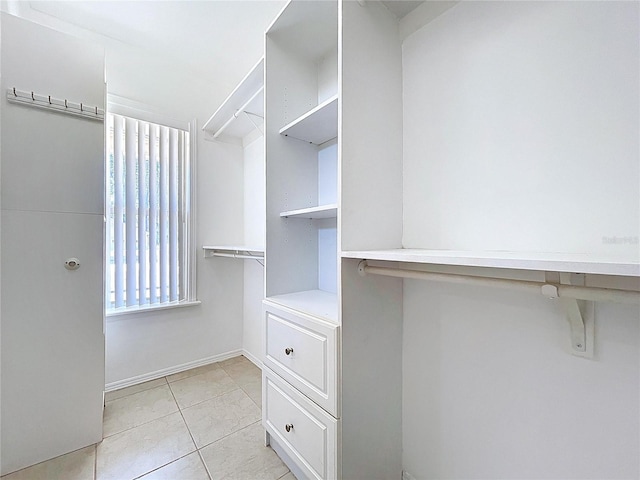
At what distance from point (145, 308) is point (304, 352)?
1750mm

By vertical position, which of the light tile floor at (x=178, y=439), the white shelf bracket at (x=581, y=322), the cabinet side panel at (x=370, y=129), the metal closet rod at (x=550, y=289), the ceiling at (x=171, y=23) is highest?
the ceiling at (x=171, y=23)

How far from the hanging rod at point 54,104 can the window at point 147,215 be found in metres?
0.60

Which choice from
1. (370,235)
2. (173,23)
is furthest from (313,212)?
(173,23)

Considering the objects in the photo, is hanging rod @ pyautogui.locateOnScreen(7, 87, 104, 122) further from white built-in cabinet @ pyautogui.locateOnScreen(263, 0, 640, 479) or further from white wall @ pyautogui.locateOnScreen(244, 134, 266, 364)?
white wall @ pyautogui.locateOnScreen(244, 134, 266, 364)

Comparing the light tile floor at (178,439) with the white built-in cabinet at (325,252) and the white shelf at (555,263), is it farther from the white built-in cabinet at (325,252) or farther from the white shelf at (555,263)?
the white shelf at (555,263)

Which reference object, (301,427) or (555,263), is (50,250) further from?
(555,263)

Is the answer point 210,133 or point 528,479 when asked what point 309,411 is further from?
point 210,133

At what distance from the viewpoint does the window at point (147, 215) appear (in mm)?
2068

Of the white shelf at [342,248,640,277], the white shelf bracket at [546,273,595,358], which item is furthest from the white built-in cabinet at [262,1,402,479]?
the white shelf bracket at [546,273,595,358]

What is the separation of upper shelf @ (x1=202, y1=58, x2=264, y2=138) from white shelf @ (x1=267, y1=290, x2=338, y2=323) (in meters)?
1.41

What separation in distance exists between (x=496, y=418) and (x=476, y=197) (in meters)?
0.81

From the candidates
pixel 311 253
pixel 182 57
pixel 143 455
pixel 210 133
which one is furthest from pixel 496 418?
pixel 182 57

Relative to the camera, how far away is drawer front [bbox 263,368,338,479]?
Result: 3.39ft

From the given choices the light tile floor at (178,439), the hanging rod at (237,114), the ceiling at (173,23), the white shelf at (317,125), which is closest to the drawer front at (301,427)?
the light tile floor at (178,439)
